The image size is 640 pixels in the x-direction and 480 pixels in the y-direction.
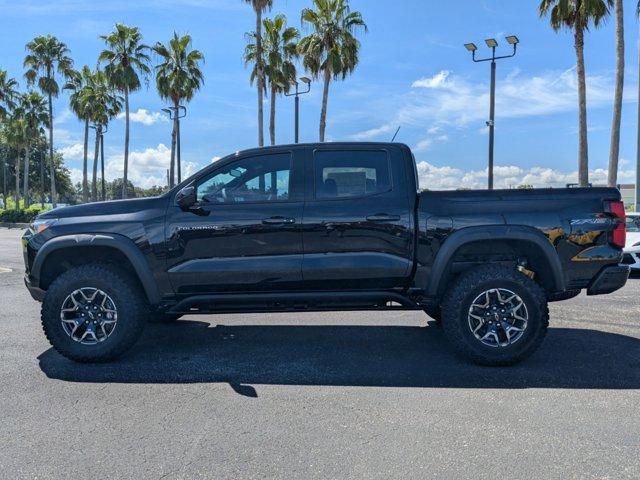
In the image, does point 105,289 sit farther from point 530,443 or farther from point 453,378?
point 530,443

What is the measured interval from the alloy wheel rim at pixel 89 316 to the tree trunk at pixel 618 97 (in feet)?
59.3

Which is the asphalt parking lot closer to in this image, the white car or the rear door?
the rear door

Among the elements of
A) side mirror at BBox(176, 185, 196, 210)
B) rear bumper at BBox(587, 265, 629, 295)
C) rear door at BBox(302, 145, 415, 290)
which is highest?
side mirror at BBox(176, 185, 196, 210)

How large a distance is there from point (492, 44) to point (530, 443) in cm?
1741

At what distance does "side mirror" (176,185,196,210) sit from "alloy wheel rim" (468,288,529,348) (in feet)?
8.87

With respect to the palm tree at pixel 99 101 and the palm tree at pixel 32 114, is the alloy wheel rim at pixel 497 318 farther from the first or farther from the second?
the palm tree at pixel 32 114

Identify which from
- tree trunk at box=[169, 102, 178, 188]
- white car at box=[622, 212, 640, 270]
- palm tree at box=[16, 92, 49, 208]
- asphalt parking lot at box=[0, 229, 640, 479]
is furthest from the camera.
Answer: palm tree at box=[16, 92, 49, 208]

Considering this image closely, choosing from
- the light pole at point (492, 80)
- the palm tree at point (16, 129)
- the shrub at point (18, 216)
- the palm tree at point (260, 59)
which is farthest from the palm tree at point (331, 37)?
the palm tree at point (16, 129)

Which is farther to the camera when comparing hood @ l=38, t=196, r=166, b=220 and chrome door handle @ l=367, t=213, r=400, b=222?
hood @ l=38, t=196, r=166, b=220

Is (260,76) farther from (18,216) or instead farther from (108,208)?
(18,216)

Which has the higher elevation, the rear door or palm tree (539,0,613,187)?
palm tree (539,0,613,187)

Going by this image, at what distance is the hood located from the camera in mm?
4934

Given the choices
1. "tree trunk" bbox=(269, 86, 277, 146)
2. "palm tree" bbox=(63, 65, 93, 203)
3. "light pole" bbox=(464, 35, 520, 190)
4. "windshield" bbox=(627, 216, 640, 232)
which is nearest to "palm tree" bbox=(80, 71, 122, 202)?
"palm tree" bbox=(63, 65, 93, 203)

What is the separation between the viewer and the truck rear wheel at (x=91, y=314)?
482 cm
